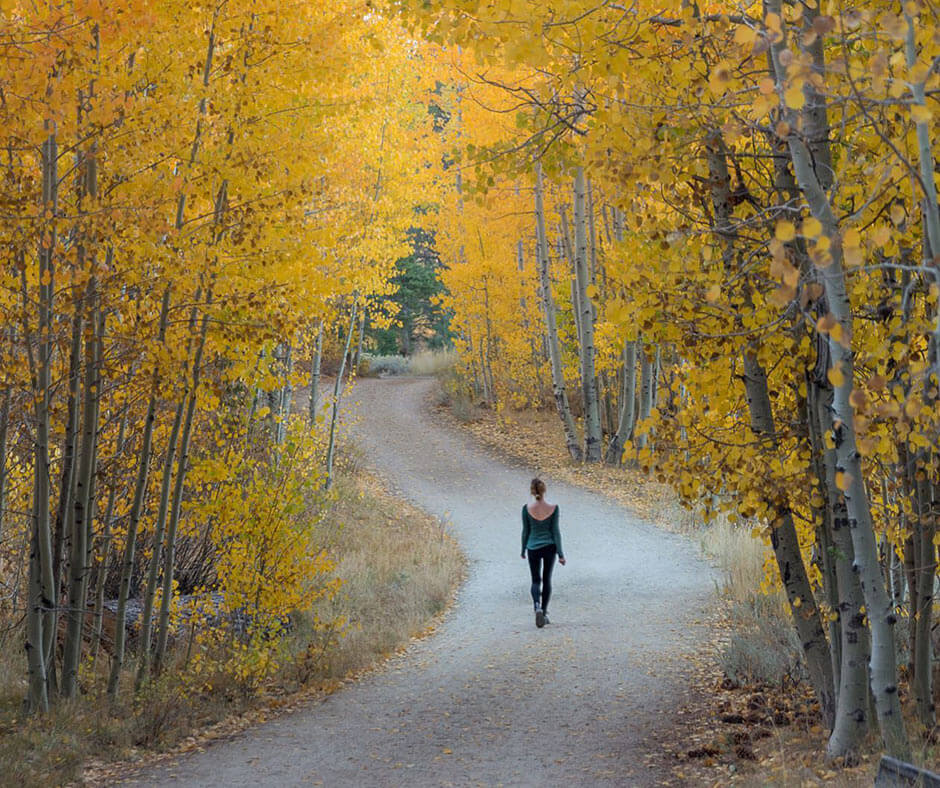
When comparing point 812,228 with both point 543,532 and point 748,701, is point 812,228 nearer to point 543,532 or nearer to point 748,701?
point 748,701

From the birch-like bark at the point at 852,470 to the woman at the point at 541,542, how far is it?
5.33 m

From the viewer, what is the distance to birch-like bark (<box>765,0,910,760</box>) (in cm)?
332

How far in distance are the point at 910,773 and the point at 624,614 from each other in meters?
6.35

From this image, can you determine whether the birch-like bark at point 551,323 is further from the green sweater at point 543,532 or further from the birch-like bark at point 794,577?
the birch-like bark at point 794,577

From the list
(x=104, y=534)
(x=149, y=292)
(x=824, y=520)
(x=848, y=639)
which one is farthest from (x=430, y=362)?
(x=848, y=639)

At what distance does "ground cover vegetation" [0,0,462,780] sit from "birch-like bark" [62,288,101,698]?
2 cm

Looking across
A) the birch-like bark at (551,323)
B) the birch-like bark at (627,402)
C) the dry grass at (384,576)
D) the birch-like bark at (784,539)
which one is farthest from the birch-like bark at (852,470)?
the birch-like bark at (551,323)

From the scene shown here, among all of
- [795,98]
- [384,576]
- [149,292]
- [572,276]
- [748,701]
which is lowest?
[748,701]

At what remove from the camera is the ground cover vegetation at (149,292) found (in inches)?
222

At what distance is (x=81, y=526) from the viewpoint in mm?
6512

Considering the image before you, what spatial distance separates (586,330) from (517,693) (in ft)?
41.0

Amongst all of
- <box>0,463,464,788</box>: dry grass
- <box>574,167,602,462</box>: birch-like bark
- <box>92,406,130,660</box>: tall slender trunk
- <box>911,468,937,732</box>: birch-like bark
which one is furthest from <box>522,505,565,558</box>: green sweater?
<box>574,167,602,462</box>: birch-like bark

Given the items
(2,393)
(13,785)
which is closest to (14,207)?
(2,393)

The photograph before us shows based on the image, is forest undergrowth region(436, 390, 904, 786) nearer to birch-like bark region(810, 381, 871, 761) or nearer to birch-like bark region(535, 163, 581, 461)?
birch-like bark region(810, 381, 871, 761)
